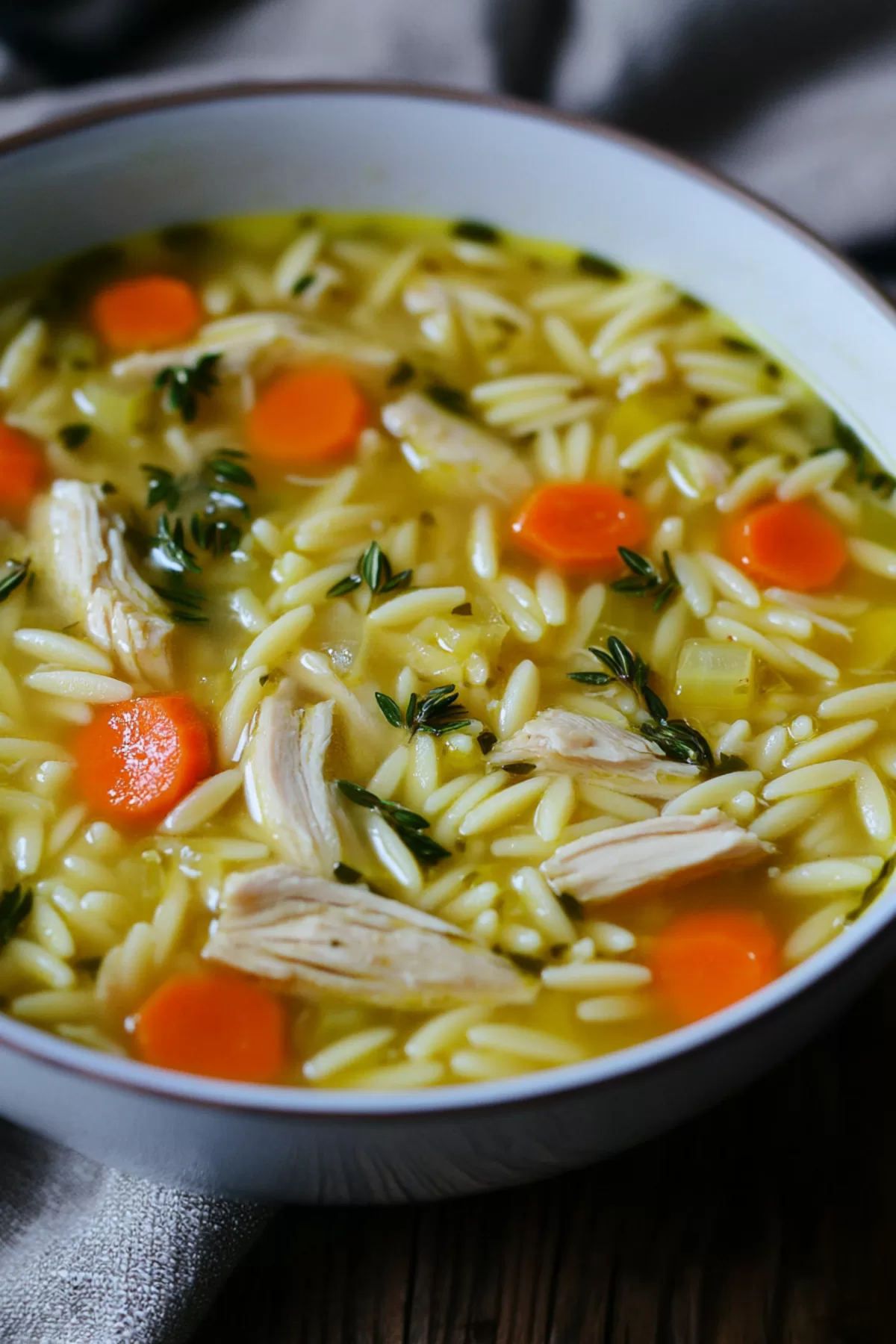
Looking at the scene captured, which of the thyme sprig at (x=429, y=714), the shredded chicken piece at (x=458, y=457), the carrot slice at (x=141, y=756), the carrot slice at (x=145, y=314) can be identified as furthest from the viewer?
the carrot slice at (x=145, y=314)

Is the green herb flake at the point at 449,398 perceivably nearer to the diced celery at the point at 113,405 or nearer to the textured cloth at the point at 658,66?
the diced celery at the point at 113,405

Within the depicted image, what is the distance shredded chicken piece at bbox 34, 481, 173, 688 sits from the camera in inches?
123

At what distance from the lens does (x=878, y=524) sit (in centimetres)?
360

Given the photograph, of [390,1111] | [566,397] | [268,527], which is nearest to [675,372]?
[566,397]

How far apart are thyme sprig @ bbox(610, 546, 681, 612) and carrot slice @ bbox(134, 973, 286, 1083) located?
1281 millimetres

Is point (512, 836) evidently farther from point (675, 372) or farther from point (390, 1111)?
→ point (675, 372)

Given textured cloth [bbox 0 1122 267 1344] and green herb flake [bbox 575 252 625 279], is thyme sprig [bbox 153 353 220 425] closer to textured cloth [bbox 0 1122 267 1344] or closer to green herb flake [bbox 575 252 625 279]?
green herb flake [bbox 575 252 625 279]

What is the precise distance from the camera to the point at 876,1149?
311 cm

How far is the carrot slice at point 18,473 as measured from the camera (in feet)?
11.3

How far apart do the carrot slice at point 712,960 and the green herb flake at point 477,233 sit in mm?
2230

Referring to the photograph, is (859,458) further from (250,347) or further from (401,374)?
(250,347)

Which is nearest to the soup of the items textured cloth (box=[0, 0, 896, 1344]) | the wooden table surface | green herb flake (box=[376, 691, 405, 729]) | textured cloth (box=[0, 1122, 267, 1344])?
green herb flake (box=[376, 691, 405, 729])

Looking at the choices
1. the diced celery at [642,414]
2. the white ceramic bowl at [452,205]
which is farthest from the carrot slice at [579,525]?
the white ceramic bowl at [452,205]

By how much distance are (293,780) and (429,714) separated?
1.08 ft
